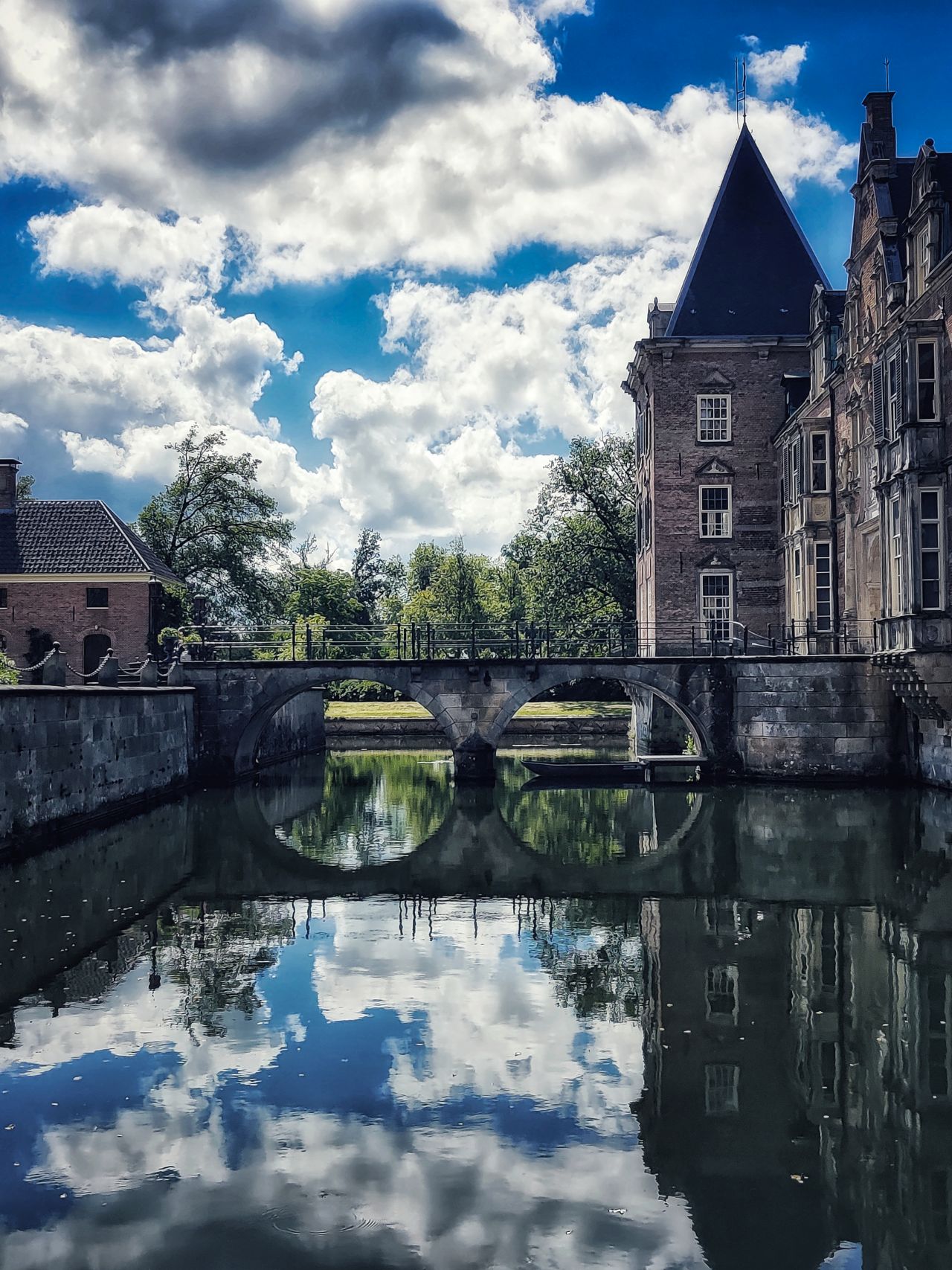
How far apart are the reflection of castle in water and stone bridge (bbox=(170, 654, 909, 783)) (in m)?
14.3

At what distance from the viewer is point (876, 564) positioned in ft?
96.3

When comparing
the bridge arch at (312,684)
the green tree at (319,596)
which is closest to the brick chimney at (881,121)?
the bridge arch at (312,684)

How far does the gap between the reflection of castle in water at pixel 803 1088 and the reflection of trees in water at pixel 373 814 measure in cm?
815

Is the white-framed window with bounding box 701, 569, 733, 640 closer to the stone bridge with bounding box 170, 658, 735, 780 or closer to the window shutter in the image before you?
the stone bridge with bounding box 170, 658, 735, 780

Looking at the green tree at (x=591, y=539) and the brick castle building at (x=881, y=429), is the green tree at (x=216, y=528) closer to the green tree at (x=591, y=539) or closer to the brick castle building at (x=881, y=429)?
the green tree at (x=591, y=539)

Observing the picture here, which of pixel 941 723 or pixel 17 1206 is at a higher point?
pixel 941 723

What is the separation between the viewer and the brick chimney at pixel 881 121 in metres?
29.4

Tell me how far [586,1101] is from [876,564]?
2350 cm

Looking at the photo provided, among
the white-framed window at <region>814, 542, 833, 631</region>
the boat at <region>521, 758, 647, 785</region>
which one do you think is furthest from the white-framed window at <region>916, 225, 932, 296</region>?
the boat at <region>521, 758, 647, 785</region>

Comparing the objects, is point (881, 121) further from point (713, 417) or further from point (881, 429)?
point (713, 417)

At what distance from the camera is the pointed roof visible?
37.6 meters

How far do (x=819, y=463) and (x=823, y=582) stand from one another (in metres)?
3.44

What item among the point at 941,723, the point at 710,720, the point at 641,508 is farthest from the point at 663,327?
the point at 941,723

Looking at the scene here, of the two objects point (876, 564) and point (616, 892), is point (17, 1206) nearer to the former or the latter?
point (616, 892)
